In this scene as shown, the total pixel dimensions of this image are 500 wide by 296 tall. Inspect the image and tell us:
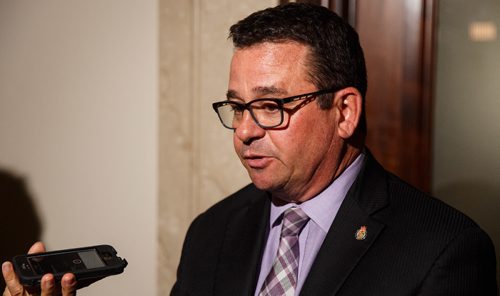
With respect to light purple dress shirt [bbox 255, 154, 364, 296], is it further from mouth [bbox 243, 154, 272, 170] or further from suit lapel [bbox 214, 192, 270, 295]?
mouth [bbox 243, 154, 272, 170]

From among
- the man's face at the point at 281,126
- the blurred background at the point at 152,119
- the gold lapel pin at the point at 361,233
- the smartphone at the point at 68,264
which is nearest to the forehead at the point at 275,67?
the man's face at the point at 281,126

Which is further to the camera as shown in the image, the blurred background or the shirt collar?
the blurred background

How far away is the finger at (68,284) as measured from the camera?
1.28 m

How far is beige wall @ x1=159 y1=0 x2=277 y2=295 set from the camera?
2.15 m

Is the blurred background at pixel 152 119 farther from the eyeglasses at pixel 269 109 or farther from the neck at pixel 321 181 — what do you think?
the eyeglasses at pixel 269 109

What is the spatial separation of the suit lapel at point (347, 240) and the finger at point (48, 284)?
562mm

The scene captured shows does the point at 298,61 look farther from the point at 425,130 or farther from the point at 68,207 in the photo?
the point at 68,207

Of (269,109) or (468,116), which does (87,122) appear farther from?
(468,116)

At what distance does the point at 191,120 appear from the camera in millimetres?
2215

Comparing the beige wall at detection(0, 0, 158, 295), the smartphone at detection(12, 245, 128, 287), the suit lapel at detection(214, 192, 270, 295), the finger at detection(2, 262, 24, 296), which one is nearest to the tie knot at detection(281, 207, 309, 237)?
the suit lapel at detection(214, 192, 270, 295)

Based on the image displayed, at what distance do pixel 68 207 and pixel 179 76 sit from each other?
31.2 inches

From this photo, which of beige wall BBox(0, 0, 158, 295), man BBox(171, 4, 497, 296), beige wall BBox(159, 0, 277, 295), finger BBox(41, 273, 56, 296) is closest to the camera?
finger BBox(41, 273, 56, 296)

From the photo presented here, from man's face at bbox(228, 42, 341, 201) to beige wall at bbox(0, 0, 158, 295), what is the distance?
95 cm

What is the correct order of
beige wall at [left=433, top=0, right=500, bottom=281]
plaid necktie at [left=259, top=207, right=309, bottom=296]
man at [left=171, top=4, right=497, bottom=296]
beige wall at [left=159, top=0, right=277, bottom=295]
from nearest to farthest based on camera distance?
1. man at [left=171, top=4, right=497, bottom=296]
2. plaid necktie at [left=259, top=207, right=309, bottom=296]
3. beige wall at [left=433, top=0, right=500, bottom=281]
4. beige wall at [left=159, top=0, right=277, bottom=295]
